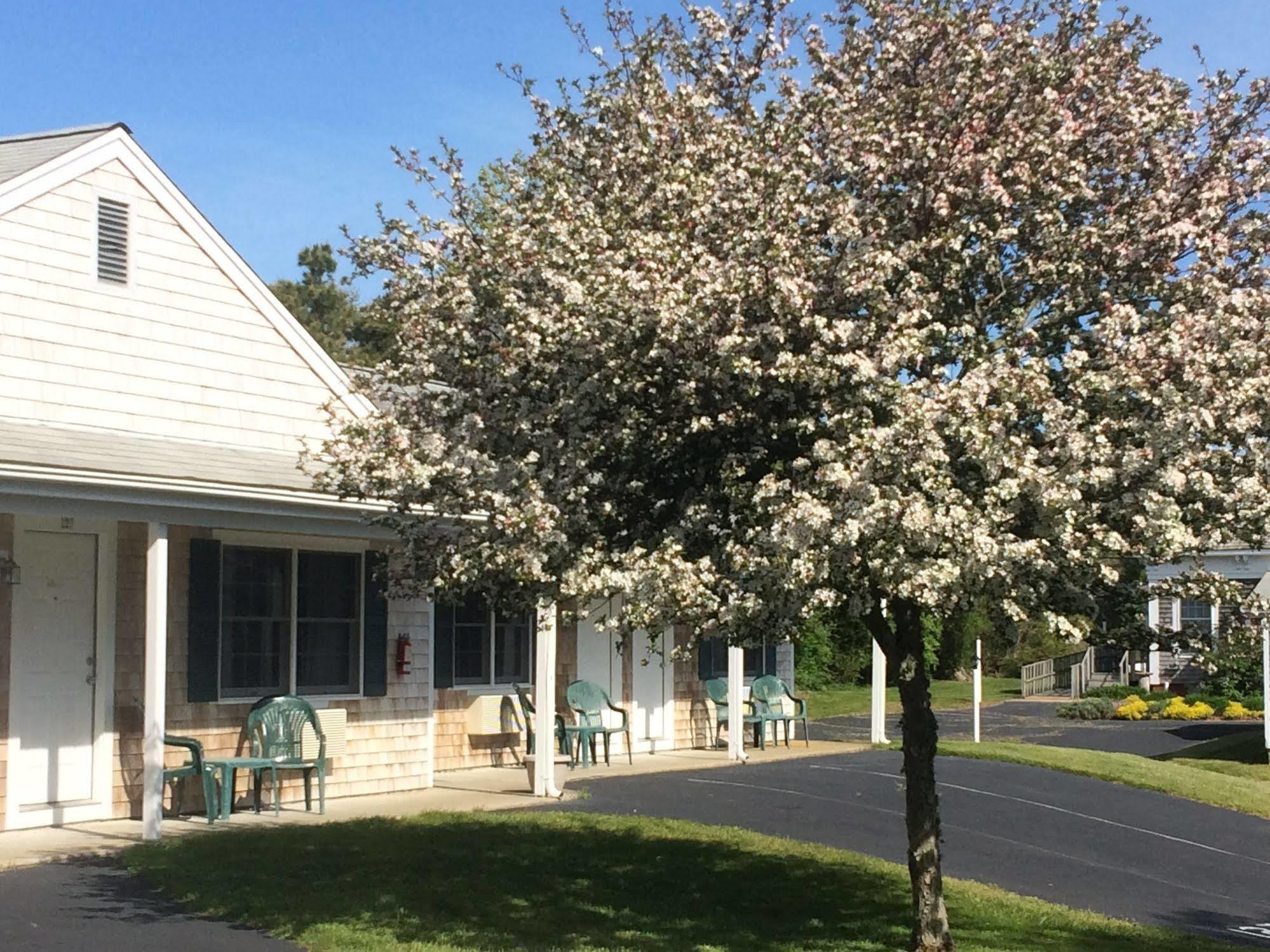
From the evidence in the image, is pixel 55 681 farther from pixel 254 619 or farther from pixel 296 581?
pixel 296 581

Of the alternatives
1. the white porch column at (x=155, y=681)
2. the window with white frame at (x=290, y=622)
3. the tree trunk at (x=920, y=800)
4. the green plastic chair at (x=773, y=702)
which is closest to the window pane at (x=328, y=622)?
the window with white frame at (x=290, y=622)

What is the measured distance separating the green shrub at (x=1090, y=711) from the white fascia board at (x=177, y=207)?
21506 millimetres

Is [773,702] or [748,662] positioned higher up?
[748,662]

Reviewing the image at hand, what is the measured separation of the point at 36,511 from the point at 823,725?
1912cm

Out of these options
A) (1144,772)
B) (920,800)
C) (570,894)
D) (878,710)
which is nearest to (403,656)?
(570,894)

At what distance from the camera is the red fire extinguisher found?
15680 millimetres

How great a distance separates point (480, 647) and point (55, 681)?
581 centimetres

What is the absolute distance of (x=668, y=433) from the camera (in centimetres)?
810

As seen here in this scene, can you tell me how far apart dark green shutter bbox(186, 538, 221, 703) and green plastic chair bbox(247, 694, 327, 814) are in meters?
0.52

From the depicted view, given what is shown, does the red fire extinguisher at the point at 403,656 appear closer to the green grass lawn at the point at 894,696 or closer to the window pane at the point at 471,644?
the window pane at the point at 471,644

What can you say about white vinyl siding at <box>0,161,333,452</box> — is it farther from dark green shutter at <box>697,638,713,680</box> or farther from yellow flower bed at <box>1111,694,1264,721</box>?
yellow flower bed at <box>1111,694,1264,721</box>

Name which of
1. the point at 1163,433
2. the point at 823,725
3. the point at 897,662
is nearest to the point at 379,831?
the point at 897,662

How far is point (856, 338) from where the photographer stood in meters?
7.30

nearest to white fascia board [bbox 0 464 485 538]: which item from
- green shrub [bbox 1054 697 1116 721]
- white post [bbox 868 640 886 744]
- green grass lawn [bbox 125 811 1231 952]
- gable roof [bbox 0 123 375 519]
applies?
gable roof [bbox 0 123 375 519]
